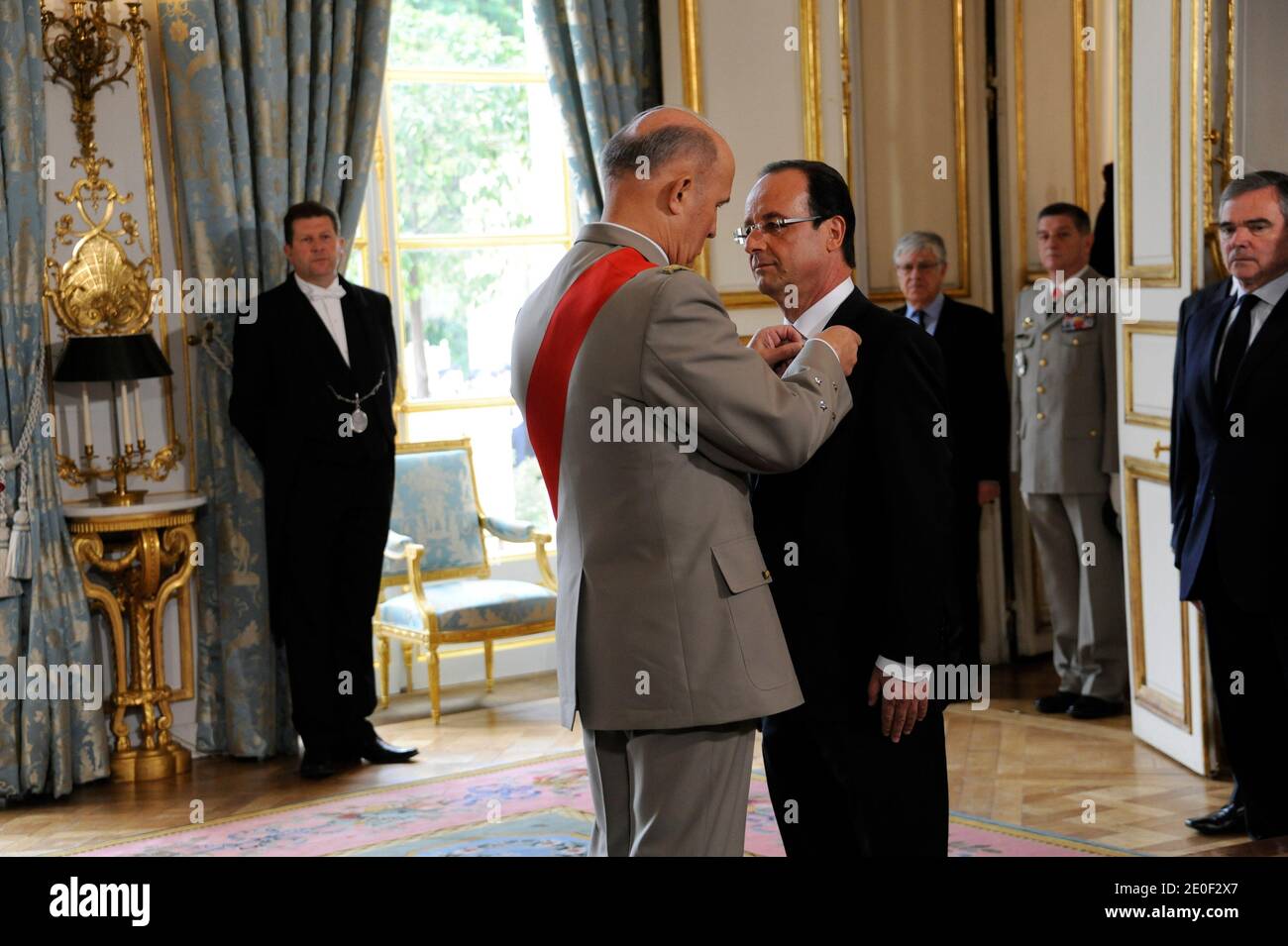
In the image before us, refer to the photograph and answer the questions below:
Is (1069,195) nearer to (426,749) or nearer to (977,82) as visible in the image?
(977,82)

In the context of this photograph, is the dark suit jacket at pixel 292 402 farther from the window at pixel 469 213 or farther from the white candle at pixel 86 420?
the window at pixel 469 213

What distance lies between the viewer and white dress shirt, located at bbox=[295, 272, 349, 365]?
4.68 meters

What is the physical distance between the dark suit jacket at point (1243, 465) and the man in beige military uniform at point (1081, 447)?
126 centimetres

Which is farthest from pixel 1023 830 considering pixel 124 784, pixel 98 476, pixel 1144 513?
pixel 98 476

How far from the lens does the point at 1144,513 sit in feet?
14.5

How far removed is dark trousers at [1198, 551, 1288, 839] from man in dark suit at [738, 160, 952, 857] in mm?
1721

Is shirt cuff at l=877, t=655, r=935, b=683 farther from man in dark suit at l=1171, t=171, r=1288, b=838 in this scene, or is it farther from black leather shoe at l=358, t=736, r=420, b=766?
black leather shoe at l=358, t=736, r=420, b=766

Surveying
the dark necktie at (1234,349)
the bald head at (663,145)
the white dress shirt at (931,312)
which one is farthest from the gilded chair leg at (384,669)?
the bald head at (663,145)

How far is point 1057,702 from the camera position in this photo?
4988mm

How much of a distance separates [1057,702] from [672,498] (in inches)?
139

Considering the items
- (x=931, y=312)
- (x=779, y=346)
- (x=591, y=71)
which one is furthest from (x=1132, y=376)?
(x=779, y=346)

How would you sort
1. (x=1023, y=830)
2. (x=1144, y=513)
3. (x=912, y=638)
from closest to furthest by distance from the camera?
1. (x=912, y=638)
2. (x=1023, y=830)
3. (x=1144, y=513)

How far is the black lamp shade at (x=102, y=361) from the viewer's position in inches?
176

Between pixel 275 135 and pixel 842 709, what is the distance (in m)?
3.58
